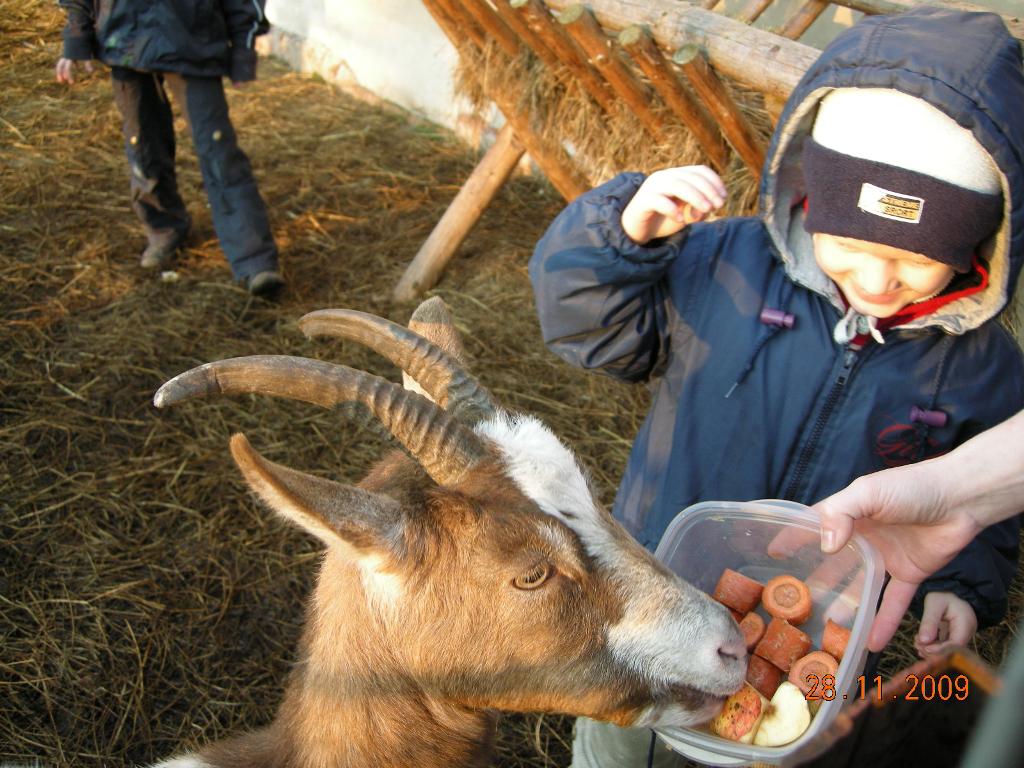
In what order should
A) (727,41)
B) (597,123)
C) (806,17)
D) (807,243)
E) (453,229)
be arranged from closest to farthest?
(807,243) → (727,41) → (597,123) → (806,17) → (453,229)

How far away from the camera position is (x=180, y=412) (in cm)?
494

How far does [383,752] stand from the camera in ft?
7.11

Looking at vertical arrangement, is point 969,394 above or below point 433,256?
above

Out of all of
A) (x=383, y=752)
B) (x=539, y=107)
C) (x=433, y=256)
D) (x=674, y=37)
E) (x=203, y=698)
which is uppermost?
(x=674, y=37)

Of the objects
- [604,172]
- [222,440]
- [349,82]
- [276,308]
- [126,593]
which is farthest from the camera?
[349,82]

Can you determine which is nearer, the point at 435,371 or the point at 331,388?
the point at 331,388

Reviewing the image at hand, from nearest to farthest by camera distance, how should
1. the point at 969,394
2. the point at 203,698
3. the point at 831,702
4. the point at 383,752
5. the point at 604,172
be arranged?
1. the point at 831,702
2. the point at 383,752
3. the point at 969,394
4. the point at 203,698
5. the point at 604,172

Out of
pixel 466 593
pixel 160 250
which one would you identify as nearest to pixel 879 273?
pixel 466 593

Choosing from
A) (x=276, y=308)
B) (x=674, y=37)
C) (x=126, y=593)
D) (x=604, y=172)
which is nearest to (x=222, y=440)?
(x=126, y=593)

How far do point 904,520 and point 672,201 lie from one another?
1.00 meters

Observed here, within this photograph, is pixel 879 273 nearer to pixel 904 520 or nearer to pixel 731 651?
pixel 904 520

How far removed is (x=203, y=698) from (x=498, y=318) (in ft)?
10.7

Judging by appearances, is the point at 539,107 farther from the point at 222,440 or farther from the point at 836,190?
the point at 836,190

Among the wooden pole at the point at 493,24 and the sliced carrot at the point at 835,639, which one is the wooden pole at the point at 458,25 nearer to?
the wooden pole at the point at 493,24
